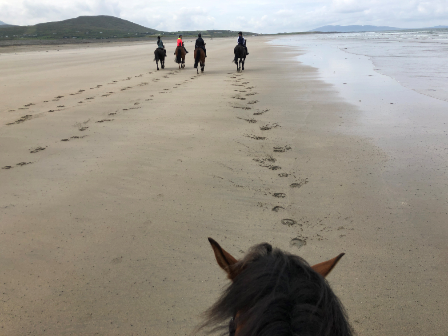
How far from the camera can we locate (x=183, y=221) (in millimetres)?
2797

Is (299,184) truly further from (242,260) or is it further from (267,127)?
(242,260)

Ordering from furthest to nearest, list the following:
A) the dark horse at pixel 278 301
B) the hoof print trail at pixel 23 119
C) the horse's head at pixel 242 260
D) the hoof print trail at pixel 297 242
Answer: the hoof print trail at pixel 23 119, the hoof print trail at pixel 297 242, the horse's head at pixel 242 260, the dark horse at pixel 278 301

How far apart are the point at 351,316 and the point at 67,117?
226 inches

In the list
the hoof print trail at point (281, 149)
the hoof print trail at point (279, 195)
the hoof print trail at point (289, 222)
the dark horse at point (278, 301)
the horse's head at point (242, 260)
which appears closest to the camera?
the dark horse at point (278, 301)

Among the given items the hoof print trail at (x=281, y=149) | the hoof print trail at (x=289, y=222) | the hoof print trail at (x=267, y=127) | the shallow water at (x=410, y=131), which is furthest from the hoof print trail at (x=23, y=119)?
the shallow water at (x=410, y=131)

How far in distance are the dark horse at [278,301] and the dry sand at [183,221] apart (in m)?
1.06

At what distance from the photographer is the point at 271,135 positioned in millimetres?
4879

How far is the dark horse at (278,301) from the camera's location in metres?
0.76

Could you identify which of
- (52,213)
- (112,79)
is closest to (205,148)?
(52,213)

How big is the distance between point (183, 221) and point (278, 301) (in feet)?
6.75

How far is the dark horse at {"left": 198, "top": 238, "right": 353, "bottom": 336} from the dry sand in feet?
3.49

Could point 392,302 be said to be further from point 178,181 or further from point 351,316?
point 178,181

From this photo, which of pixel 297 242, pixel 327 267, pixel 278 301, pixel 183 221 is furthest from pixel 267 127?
pixel 278 301

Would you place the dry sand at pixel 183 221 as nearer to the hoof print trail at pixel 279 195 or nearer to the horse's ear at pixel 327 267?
the hoof print trail at pixel 279 195
